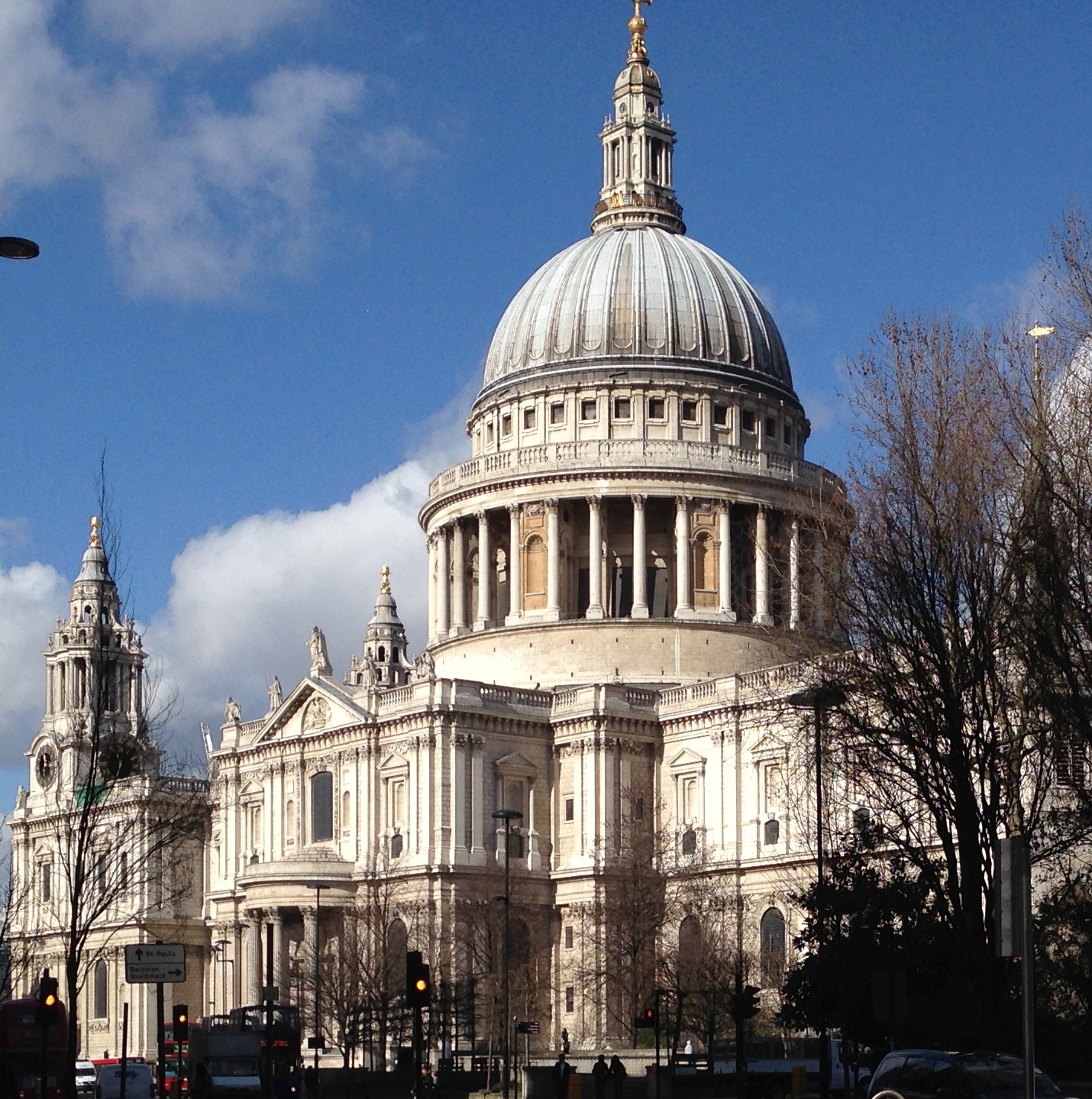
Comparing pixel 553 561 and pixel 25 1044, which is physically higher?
pixel 553 561

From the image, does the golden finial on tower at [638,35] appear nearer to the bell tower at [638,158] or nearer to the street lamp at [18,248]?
the bell tower at [638,158]

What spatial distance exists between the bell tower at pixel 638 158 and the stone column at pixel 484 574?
19.1 m

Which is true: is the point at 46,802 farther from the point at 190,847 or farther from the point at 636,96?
the point at 636,96

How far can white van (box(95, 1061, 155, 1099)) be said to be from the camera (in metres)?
77.2

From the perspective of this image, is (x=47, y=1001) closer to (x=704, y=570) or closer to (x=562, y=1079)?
(x=562, y=1079)

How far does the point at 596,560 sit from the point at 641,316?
13.8 metres

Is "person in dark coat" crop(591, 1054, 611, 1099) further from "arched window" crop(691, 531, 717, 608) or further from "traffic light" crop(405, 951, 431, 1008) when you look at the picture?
"arched window" crop(691, 531, 717, 608)

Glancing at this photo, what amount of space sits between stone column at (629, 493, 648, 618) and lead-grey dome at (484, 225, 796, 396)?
27.1 feet

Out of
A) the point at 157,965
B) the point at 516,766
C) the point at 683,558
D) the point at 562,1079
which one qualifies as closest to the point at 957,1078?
the point at 157,965

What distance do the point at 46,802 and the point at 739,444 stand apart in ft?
175

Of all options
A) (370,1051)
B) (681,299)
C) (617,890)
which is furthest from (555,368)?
(370,1051)

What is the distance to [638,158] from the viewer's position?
430ft

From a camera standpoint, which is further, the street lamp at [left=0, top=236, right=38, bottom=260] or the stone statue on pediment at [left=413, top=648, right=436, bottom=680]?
the stone statue on pediment at [left=413, top=648, right=436, bottom=680]

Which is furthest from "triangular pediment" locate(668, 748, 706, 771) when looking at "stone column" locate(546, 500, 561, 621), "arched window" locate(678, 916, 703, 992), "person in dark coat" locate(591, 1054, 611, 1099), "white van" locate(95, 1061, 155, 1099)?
"person in dark coat" locate(591, 1054, 611, 1099)
